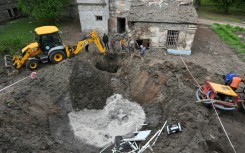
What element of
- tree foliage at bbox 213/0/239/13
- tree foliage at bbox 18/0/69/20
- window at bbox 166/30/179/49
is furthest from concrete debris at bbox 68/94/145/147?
tree foliage at bbox 213/0/239/13

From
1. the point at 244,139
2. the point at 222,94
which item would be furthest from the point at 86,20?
the point at 244,139

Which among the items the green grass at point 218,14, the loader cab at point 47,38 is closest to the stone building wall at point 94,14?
the loader cab at point 47,38

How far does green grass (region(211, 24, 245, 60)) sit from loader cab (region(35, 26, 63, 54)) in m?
14.5

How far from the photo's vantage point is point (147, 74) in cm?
1227

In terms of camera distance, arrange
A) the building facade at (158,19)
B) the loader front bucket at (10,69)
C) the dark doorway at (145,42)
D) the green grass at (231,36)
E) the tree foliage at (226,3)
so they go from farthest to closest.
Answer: the tree foliage at (226,3), the green grass at (231,36), the dark doorway at (145,42), the building facade at (158,19), the loader front bucket at (10,69)

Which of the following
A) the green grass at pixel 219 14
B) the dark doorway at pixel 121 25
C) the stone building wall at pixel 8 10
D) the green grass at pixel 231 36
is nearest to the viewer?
the green grass at pixel 231 36

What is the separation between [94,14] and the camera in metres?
18.7

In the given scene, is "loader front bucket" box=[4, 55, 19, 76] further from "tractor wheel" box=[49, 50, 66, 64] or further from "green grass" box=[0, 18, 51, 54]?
"green grass" box=[0, 18, 51, 54]

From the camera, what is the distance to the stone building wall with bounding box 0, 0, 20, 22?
23391 mm

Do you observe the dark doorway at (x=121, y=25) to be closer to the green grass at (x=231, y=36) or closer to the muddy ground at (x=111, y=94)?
the muddy ground at (x=111, y=94)

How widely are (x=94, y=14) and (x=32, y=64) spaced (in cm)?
799

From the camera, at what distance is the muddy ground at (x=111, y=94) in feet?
26.8

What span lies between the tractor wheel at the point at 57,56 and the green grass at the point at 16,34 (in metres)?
4.30

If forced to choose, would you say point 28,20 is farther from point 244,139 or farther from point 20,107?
point 244,139
